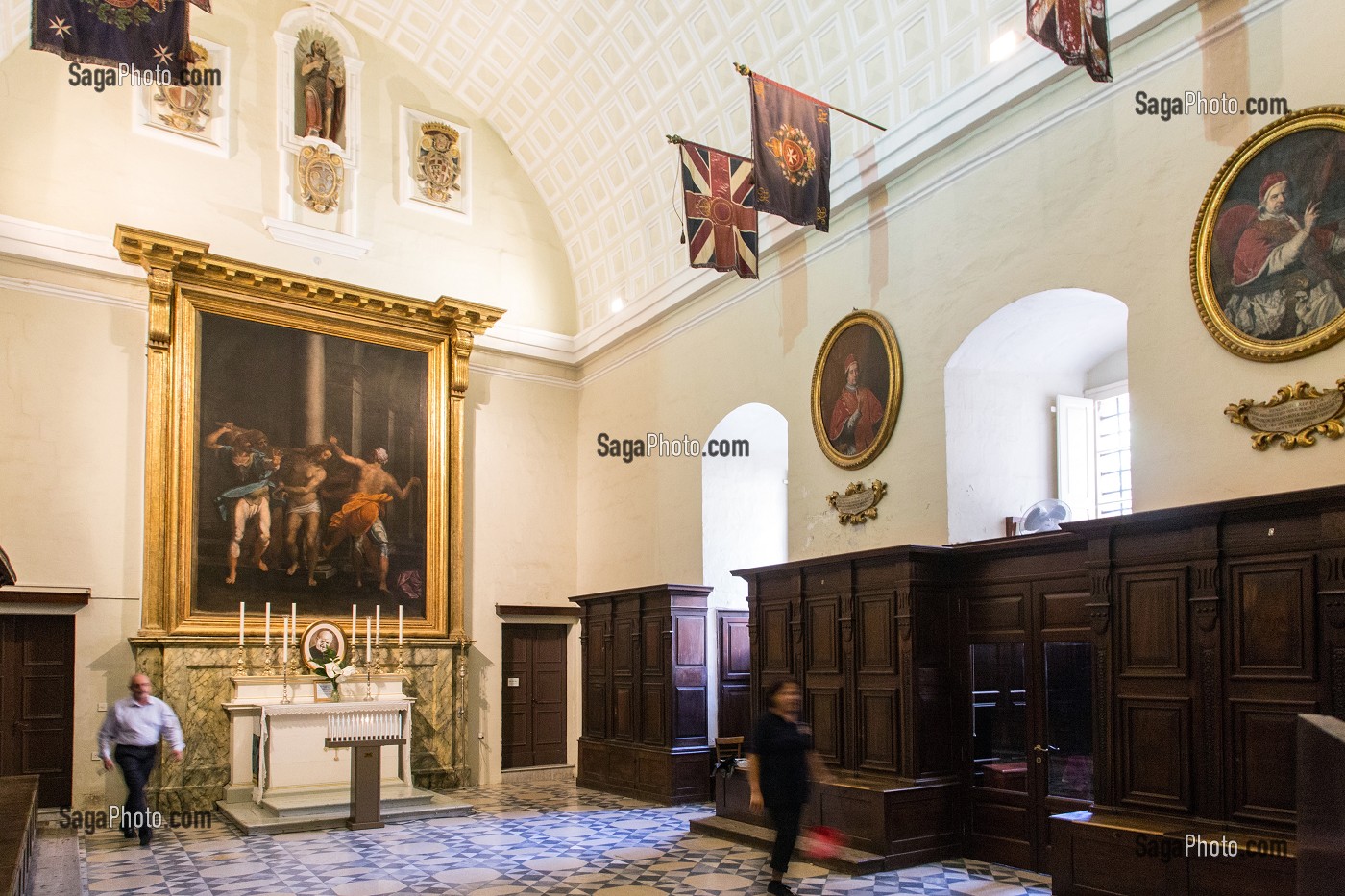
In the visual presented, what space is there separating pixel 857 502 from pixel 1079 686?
11.7 feet

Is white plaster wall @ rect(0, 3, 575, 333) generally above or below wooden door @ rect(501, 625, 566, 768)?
above

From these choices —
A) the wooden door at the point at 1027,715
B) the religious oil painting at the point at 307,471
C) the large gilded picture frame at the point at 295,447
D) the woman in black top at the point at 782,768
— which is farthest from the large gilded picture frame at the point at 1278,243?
the religious oil painting at the point at 307,471

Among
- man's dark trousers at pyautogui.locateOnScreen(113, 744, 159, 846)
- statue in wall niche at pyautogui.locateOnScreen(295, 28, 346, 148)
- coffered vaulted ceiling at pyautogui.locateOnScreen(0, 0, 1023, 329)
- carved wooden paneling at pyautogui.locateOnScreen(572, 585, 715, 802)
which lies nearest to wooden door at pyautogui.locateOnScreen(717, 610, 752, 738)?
carved wooden paneling at pyautogui.locateOnScreen(572, 585, 715, 802)

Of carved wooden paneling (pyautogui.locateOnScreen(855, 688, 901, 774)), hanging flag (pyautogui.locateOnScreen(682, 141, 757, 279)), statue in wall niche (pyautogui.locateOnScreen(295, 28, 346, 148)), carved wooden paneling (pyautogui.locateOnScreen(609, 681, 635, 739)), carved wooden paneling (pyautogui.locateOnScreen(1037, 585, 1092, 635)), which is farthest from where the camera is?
statue in wall niche (pyautogui.locateOnScreen(295, 28, 346, 148))

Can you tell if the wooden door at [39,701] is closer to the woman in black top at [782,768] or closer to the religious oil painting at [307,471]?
the religious oil painting at [307,471]

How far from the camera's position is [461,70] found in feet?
63.1

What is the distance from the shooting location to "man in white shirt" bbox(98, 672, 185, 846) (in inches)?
480

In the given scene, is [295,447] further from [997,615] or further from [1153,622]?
[1153,622]

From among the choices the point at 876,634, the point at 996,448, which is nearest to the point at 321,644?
the point at 876,634

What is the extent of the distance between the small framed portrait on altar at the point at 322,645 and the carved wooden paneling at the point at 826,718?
7.31 meters

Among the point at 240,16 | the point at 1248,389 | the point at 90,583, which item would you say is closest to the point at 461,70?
the point at 240,16

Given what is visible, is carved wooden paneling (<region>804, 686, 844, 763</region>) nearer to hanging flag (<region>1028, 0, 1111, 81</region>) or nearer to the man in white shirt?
hanging flag (<region>1028, 0, 1111, 81</region>)

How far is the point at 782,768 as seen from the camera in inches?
355

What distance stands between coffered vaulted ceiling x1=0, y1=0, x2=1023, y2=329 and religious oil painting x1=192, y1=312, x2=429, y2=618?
429 centimetres
